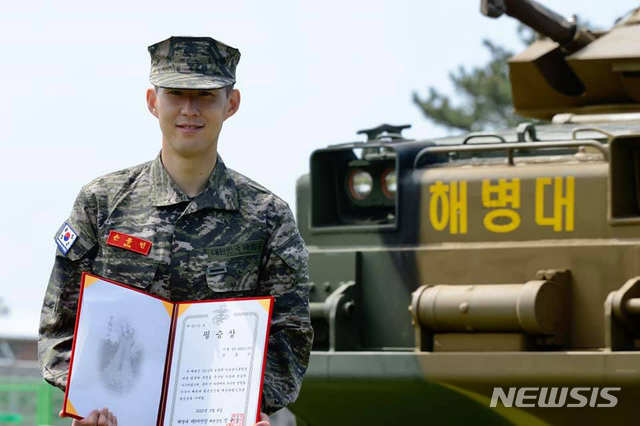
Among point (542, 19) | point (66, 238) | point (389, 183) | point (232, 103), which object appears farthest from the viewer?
point (542, 19)

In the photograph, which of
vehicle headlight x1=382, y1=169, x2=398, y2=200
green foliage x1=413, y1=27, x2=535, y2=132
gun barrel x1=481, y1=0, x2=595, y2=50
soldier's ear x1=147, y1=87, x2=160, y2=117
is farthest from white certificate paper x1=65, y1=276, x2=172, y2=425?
green foliage x1=413, y1=27, x2=535, y2=132

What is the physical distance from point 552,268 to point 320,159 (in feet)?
4.36

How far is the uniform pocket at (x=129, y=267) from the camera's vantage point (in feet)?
11.0

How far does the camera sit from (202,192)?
3400 mm

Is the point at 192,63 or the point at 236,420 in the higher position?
the point at 192,63

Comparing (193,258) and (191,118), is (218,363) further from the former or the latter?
(191,118)

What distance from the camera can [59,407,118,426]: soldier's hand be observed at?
3.12 metres

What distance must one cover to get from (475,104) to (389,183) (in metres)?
24.0

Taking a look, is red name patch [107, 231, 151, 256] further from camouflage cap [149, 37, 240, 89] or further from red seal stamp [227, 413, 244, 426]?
red seal stamp [227, 413, 244, 426]

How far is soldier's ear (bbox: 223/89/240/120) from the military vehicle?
9.38ft

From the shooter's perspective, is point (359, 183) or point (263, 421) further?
point (359, 183)

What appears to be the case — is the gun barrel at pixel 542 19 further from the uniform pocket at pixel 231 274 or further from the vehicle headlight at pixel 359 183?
the uniform pocket at pixel 231 274

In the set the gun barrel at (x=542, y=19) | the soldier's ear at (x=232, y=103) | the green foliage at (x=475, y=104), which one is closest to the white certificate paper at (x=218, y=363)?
the soldier's ear at (x=232, y=103)

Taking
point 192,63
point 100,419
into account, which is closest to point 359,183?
point 192,63
